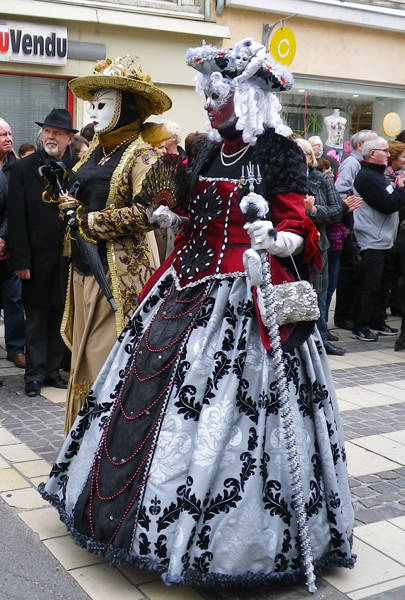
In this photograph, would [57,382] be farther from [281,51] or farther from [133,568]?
[281,51]

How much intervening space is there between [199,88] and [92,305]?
132 cm

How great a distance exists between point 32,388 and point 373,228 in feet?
12.6

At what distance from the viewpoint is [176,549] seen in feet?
8.93

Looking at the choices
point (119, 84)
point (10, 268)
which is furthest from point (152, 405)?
point (10, 268)

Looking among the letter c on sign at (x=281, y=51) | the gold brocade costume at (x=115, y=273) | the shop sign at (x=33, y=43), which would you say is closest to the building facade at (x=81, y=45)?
the shop sign at (x=33, y=43)

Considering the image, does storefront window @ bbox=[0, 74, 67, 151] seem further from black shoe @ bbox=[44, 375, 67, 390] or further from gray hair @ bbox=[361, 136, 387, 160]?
black shoe @ bbox=[44, 375, 67, 390]

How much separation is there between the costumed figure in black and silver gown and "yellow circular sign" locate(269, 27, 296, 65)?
7990 mm

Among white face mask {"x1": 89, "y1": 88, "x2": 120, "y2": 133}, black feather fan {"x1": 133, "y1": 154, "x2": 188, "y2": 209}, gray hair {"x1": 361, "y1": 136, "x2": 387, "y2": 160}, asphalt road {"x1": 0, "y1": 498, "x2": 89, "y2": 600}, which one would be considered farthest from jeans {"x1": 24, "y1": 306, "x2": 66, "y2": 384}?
gray hair {"x1": 361, "y1": 136, "x2": 387, "y2": 160}

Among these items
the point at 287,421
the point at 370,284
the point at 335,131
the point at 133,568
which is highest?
the point at 335,131

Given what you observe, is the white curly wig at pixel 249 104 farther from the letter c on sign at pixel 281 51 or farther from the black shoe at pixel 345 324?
the letter c on sign at pixel 281 51

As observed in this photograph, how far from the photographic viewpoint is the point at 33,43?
9.77m

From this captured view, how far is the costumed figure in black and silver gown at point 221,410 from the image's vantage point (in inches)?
110

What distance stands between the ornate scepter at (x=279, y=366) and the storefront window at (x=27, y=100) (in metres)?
8.00

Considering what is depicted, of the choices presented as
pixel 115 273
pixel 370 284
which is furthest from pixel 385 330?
pixel 115 273
